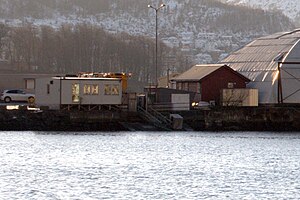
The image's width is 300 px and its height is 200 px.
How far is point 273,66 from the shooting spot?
138 m

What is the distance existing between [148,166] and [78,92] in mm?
38505

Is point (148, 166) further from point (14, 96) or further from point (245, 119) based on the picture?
point (14, 96)

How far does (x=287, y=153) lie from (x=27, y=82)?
60.8 meters

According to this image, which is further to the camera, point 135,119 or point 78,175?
point 135,119

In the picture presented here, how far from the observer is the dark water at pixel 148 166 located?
60.9m

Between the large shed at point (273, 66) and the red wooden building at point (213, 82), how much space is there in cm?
223

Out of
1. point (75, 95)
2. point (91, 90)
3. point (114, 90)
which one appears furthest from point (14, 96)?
point (114, 90)

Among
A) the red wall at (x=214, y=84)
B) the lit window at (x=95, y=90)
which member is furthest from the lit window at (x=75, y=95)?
the red wall at (x=214, y=84)

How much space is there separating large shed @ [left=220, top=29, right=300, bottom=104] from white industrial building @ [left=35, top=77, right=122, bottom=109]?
22.6 meters

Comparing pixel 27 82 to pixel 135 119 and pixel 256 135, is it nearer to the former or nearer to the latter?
pixel 135 119

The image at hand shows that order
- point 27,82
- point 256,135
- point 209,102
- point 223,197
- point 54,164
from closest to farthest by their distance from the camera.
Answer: point 223,197 → point 54,164 → point 256,135 → point 209,102 → point 27,82

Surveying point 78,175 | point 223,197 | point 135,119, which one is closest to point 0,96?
point 135,119

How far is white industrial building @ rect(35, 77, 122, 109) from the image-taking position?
11175 cm

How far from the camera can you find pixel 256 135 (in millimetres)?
107875
